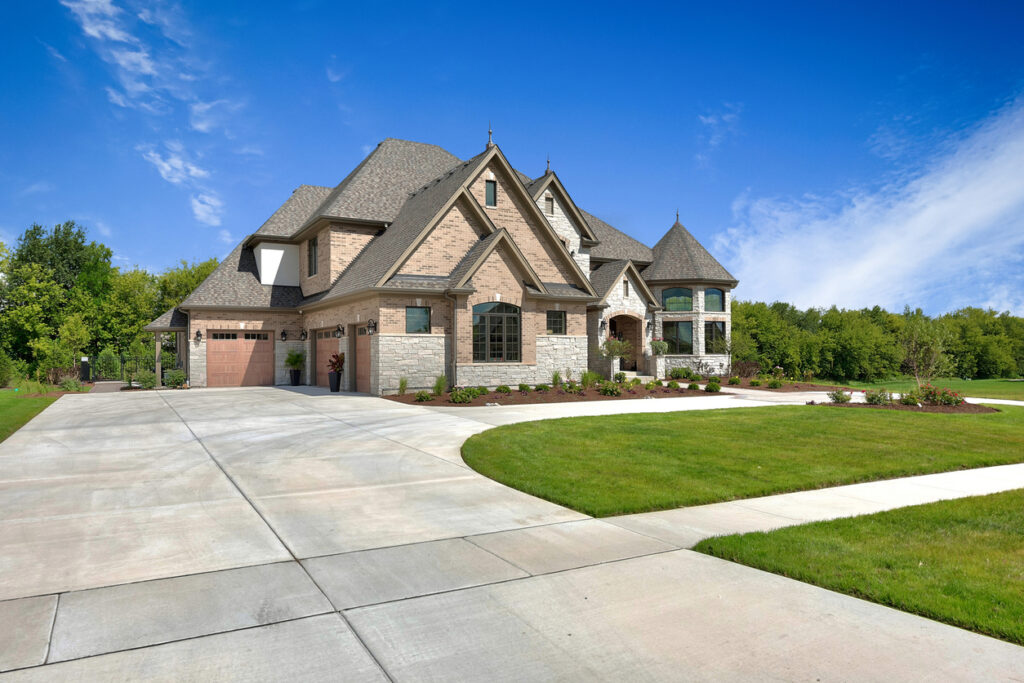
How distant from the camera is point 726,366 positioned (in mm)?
36438

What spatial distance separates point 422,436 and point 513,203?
1580cm

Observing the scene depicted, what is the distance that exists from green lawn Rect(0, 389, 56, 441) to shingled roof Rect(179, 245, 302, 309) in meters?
7.37

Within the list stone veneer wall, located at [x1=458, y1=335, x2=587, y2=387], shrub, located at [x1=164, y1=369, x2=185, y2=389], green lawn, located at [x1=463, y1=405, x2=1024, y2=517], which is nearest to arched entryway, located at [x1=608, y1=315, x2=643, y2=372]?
stone veneer wall, located at [x1=458, y1=335, x2=587, y2=387]

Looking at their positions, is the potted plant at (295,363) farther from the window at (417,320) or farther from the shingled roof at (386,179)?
the window at (417,320)

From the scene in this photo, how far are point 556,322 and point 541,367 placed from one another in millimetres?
2200

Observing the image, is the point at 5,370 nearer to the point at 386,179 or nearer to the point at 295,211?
the point at 295,211

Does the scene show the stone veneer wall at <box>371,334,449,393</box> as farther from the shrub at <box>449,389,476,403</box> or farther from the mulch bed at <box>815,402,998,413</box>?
the mulch bed at <box>815,402,998,413</box>

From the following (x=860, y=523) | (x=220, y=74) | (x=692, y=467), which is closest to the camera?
(x=860, y=523)

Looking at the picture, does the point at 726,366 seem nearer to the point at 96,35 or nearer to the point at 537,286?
the point at 537,286

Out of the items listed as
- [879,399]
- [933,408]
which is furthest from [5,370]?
[933,408]

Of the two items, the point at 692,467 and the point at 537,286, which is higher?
the point at 537,286

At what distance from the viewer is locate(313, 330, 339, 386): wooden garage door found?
88.8 feet

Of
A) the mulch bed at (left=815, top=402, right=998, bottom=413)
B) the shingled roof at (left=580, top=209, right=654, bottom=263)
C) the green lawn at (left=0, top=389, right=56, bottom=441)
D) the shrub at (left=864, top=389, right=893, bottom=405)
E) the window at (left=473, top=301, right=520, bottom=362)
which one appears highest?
the shingled roof at (left=580, top=209, right=654, bottom=263)

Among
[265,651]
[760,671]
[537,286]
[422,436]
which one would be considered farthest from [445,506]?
[537,286]
